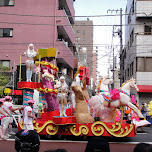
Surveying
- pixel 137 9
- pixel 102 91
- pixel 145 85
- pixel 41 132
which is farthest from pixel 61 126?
pixel 137 9

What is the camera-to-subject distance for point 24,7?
2364cm

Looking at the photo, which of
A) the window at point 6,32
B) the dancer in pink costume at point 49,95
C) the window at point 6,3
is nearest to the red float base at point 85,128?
the dancer in pink costume at point 49,95

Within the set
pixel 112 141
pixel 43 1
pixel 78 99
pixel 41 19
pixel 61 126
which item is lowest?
pixel 112 141

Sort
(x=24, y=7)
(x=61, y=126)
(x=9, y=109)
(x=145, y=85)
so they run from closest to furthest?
(x=61, y=126) → (x=9, y=109) → (x=145, y=85) → (x=24, y=7)

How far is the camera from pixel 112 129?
354 inches

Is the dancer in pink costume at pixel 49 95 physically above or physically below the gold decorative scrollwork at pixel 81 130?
above

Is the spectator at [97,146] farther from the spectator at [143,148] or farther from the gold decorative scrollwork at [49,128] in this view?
the gold decorative scrollwork at [49,128]

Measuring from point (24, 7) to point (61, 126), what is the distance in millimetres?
17194

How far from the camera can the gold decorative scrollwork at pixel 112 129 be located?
8.90 meters

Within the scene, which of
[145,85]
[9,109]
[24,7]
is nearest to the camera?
[9,109]

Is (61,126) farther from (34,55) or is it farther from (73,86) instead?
(34,55)

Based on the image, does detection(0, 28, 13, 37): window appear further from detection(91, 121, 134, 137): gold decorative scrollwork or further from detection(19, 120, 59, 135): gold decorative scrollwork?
detection(91, 121, 134, 137): gold decorative scrollwork


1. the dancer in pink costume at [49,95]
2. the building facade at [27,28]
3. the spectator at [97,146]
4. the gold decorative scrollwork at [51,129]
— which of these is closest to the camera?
the spectator at [97,146]

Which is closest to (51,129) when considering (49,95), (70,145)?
(70,145)
